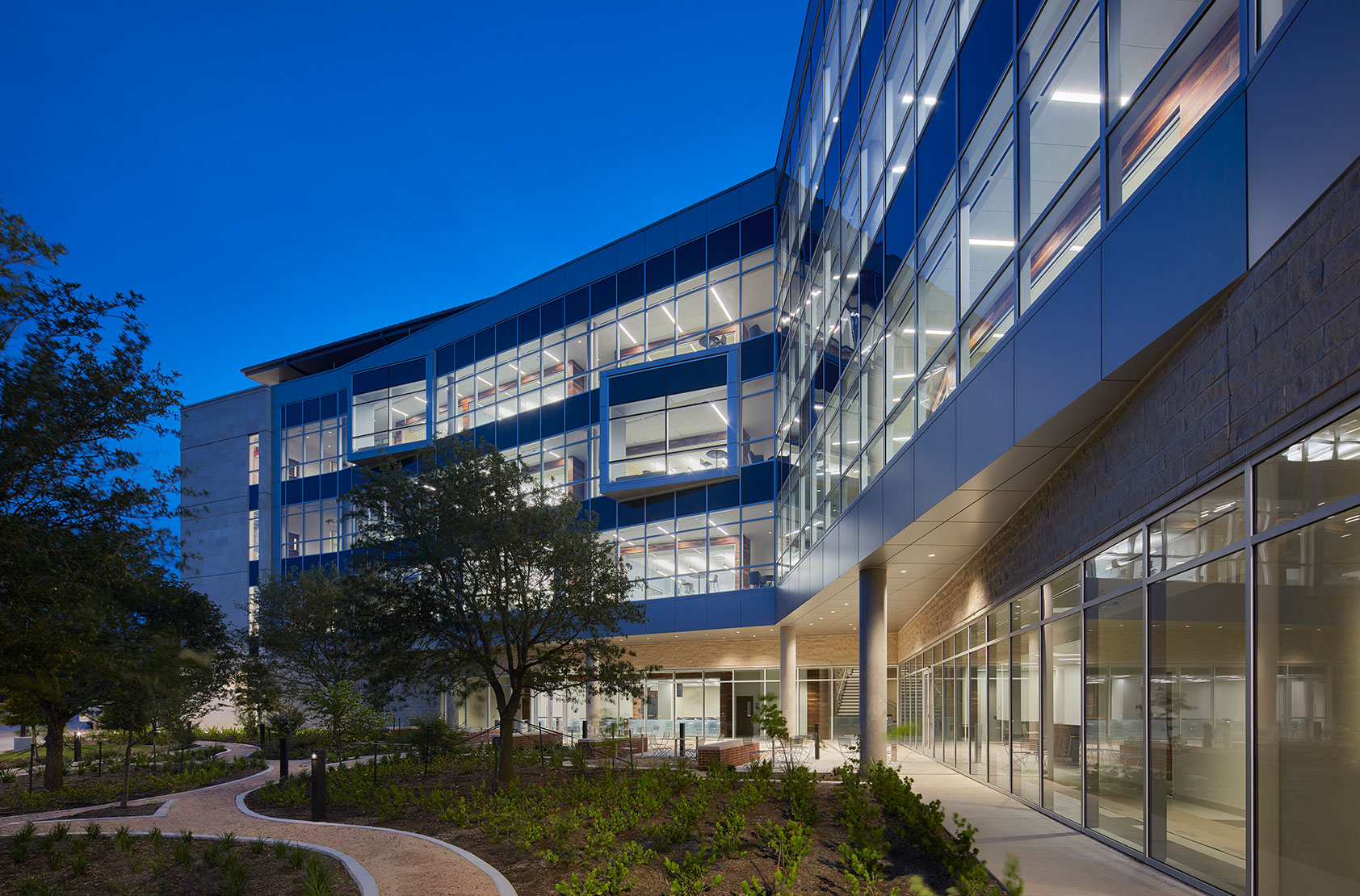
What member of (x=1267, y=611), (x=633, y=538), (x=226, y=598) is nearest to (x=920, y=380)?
(x=1267, y=611)

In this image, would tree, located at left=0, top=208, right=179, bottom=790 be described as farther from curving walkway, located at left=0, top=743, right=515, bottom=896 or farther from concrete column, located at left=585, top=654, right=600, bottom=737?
concrete column, located at left=585, top=654, right=600, bottom=737

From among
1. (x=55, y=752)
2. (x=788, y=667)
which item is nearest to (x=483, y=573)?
(x=55, y=752)

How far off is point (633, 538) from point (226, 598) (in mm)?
29171

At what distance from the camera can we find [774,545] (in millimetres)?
31938

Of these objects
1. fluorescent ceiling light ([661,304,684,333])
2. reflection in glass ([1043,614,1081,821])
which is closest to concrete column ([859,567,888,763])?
reflection in glass ([1043,614,1081,821])

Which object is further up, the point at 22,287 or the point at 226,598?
the point at 22,287

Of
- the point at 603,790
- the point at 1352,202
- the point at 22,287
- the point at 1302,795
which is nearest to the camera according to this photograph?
the point at 1352,202

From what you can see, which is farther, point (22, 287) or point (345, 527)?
point (345, 527)

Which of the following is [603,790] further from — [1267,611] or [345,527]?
[345,527]

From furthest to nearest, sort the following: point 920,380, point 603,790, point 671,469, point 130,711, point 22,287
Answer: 1. point 671,469
2. point 130,711
3. point 603,790
4. point 920,380
5. point 22,287

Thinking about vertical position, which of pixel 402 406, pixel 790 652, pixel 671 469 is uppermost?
pixel 402 406

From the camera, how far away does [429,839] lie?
12133 mm

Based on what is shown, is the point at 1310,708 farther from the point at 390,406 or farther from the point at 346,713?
the point at 390,406

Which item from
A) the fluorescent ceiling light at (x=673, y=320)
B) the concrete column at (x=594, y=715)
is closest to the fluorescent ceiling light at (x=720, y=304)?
the fluorescent ceiling light at (x=673, y=320)
